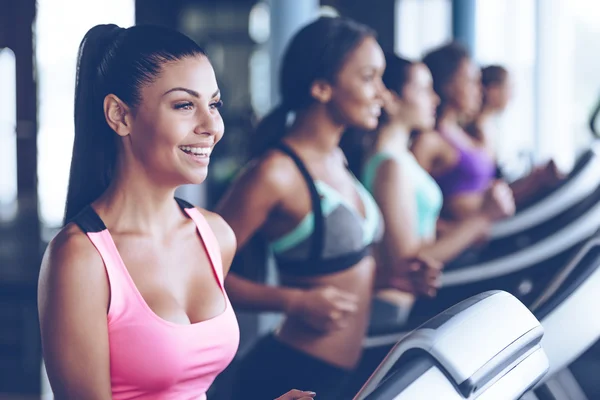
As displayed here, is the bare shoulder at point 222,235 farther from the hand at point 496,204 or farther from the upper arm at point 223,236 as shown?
the hand at point 496,204

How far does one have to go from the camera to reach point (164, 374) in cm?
87

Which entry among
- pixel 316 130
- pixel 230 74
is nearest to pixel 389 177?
pixel 316 130

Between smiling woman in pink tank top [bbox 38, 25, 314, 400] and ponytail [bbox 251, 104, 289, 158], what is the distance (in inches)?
27.2

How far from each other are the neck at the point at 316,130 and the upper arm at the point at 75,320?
79cm

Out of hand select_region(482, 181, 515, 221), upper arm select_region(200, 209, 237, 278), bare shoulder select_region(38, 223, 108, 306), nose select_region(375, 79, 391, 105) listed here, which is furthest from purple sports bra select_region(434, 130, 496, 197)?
bare shoulder select_region(38, 223, 108, 306)

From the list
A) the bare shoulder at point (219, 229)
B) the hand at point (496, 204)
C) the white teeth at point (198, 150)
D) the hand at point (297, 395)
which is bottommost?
the hand at point (496, 204)

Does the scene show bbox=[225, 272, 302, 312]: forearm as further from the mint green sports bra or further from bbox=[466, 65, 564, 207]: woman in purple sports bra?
bbox=[466, 65, 564, 207]: woman in purple sports bra

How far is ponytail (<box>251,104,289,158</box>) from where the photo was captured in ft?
5.31

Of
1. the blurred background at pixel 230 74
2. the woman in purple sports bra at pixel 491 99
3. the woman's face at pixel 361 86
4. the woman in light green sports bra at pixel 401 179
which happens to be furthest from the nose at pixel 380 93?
the woman in purple sports bra at pixel 491 99

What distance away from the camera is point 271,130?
5.37 feet

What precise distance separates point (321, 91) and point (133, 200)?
710 millimetres

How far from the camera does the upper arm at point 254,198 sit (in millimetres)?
1452

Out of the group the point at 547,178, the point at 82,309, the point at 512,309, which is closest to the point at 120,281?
the point at 82,309

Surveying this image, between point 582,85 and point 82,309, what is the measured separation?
543 cm
